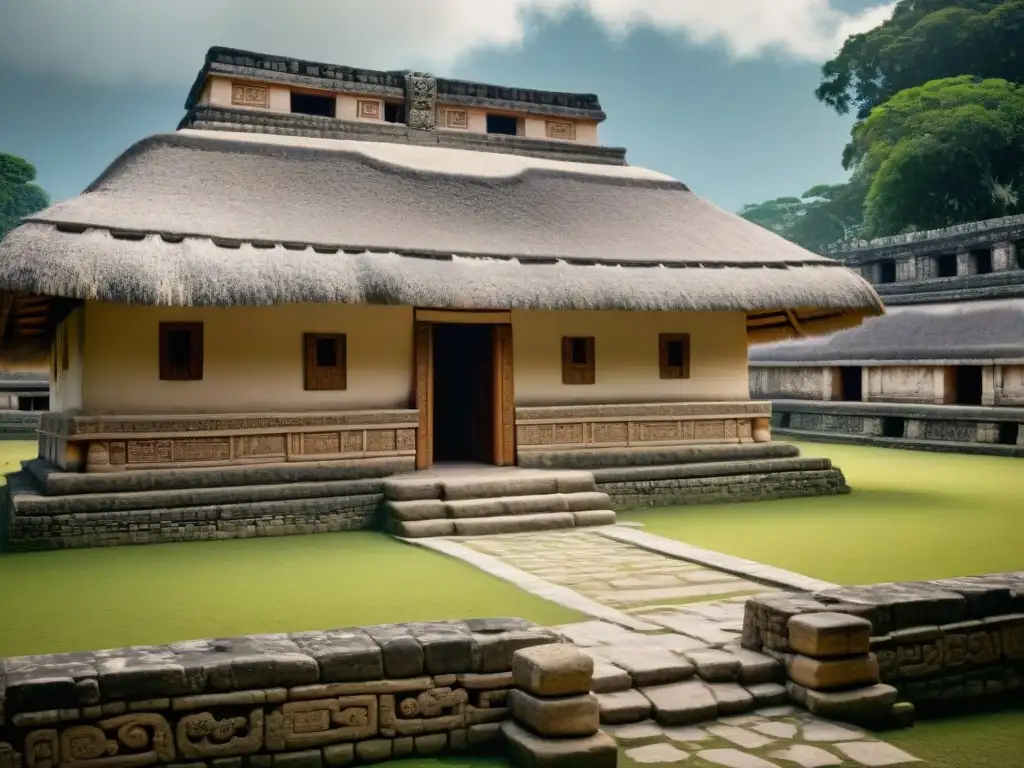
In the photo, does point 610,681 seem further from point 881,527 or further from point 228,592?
point 881,527

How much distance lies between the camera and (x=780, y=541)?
9.93 metres

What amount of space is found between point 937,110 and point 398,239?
29.1 m

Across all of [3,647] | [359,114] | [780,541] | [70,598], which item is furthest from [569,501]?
[359,114]

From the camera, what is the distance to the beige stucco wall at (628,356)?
1302cm

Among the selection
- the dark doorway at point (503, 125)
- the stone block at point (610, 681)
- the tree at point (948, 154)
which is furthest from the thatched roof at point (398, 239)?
the tree at point (948, 154)

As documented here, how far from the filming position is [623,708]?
4996 millimetres

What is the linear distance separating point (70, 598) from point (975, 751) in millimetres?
6323

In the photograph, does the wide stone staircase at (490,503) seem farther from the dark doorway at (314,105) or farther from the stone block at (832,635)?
the dark doorway at (314,105)

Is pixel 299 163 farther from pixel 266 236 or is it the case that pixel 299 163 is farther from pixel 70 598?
pixel 70 598

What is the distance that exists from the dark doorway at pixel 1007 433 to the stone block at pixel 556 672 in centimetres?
1723

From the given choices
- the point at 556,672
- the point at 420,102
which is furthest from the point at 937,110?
the point at 556,672

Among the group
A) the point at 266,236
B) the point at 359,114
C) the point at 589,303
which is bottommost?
the point at 589,303

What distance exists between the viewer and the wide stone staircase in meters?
10.6

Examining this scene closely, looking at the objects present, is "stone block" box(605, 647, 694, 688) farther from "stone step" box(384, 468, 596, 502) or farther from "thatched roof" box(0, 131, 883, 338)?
"thatched roof" box(0, 131, 883, 338)
